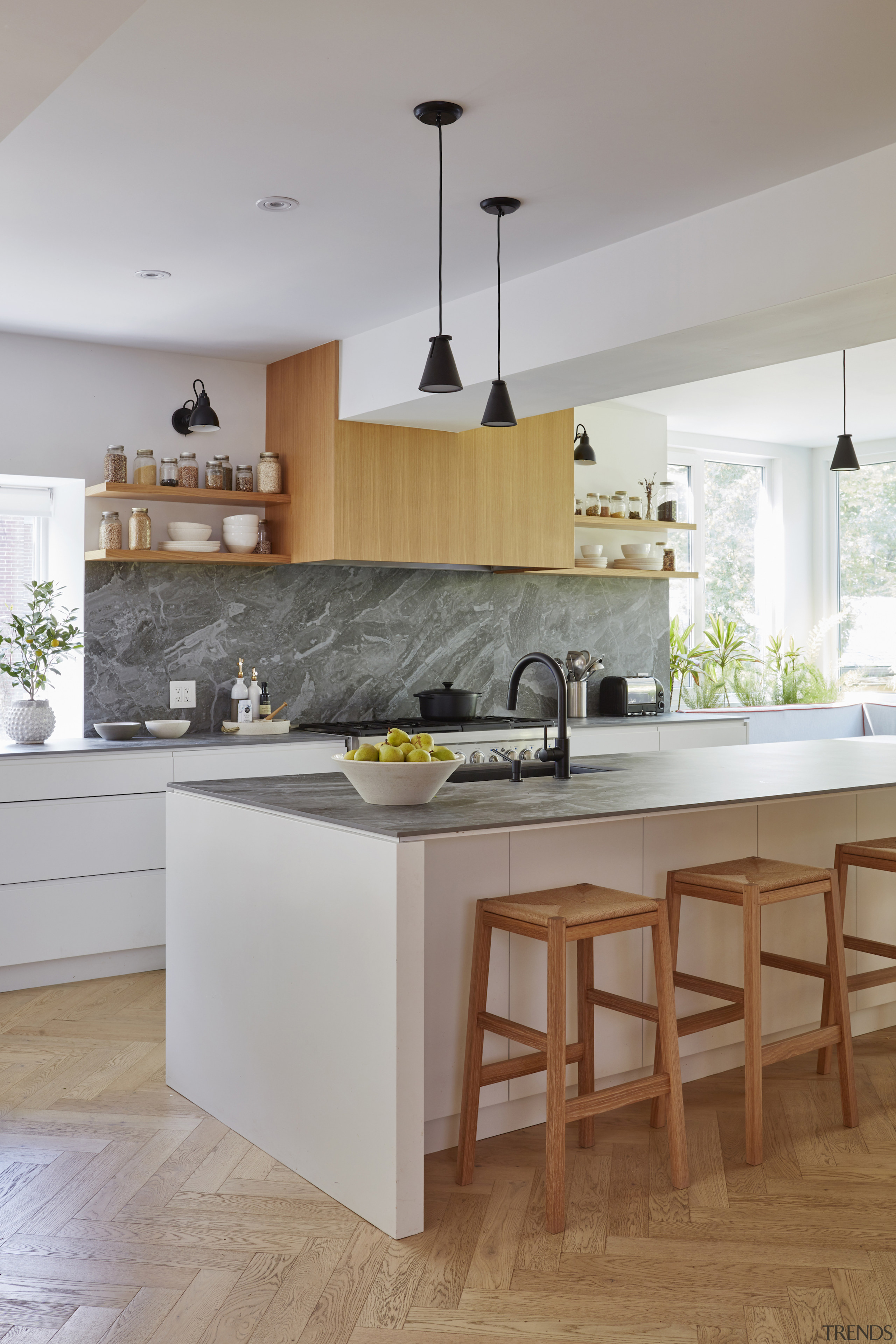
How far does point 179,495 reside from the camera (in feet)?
16.2

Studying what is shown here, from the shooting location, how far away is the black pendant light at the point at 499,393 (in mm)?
3262

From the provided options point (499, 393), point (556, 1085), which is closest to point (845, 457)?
point (499, 393)

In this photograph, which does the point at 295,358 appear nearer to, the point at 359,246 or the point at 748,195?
the point at 359,246

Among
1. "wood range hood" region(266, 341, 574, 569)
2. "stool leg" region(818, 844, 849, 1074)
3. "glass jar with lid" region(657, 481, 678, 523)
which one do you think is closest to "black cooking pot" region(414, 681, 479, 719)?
"wood range hood" region(266, 341, 574, 569)

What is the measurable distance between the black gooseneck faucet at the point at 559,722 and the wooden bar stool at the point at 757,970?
47 cm

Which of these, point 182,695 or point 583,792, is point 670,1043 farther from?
point 182,695

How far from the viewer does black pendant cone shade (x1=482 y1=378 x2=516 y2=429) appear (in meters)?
3.40

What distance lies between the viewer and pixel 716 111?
107 inches

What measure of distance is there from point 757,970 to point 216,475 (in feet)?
11.0

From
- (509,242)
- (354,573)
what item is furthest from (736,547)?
(509,242)

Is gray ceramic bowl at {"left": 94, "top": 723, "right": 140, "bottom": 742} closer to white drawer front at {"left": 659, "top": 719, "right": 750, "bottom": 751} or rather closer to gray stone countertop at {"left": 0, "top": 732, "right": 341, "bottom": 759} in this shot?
gray stone countertop at {"left": 0, "top": 732, "right": 341, "bottom": 759}

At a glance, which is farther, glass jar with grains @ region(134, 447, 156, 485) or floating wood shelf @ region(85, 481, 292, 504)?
glass jar with grains @ region(134, 447, 156, 485)

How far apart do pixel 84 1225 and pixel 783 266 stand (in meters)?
2.88

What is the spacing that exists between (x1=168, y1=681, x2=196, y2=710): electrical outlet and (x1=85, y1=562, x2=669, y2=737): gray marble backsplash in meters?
0.03
